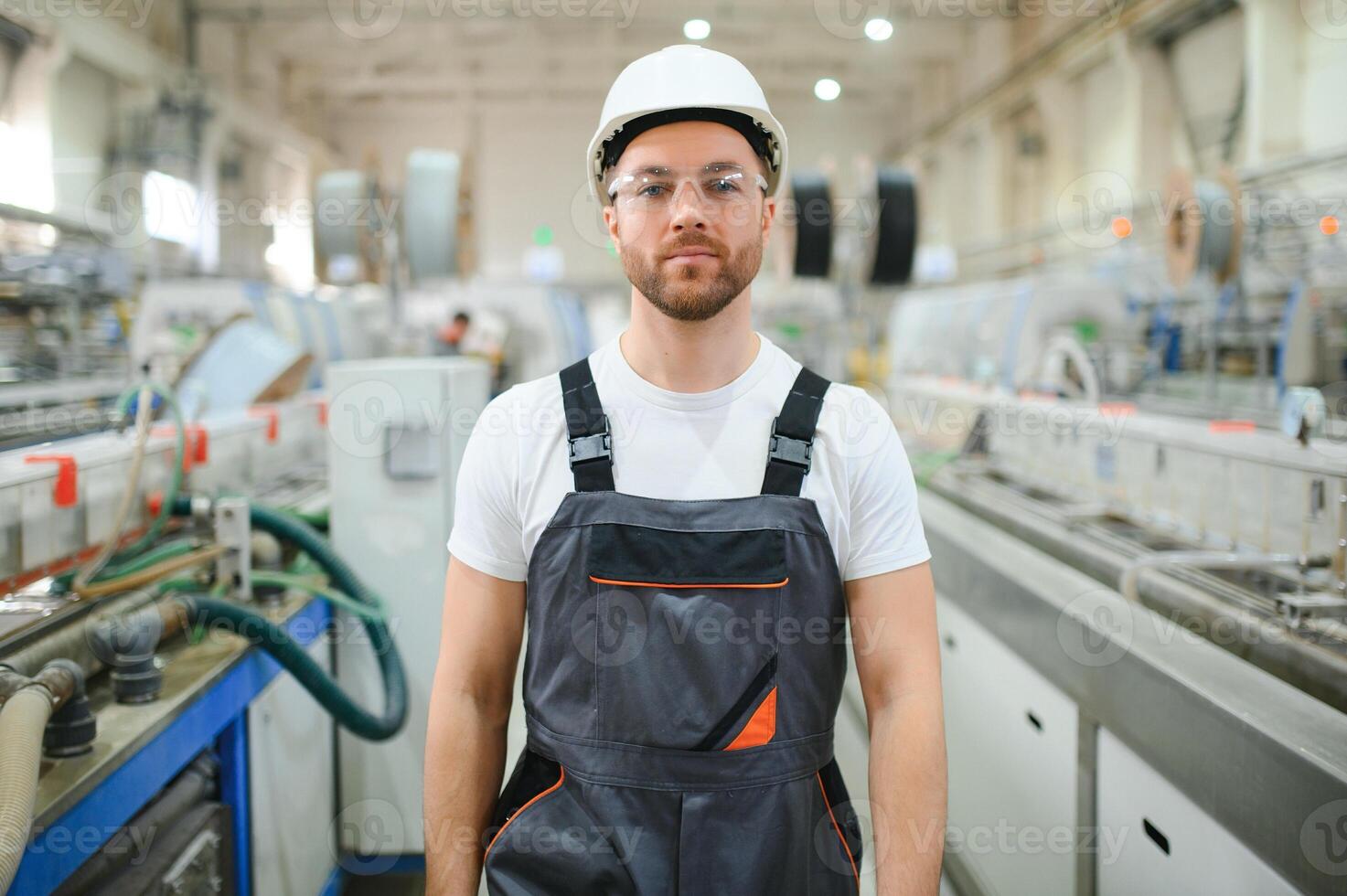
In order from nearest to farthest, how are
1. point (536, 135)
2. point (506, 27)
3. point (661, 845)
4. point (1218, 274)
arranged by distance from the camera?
point (661, 845)
point (1218, 274)
point (506, 27)
point (536, 135)

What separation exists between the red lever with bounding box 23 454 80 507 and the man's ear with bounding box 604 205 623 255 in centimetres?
128

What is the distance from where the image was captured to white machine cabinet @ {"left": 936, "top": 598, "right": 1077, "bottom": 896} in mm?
1928

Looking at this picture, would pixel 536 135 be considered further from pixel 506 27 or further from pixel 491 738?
pixel 491 738

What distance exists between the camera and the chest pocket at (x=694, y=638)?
114 centimetres

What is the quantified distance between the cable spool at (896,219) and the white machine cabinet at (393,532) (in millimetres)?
2773

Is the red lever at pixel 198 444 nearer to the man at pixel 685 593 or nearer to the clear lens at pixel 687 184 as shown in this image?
the man at pixel 685 593

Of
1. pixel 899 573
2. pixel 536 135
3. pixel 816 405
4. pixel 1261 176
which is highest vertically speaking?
pixel 536 135

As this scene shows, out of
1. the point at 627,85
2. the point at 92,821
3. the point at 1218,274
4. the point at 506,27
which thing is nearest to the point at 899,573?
the point at 627,85

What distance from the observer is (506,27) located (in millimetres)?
11734

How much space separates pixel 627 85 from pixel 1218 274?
377 cm

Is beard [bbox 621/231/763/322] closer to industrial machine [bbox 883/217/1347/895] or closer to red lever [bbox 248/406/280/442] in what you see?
industrial machine [bbox 883/217/1347/895]

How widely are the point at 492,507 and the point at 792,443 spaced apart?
409 millimetres

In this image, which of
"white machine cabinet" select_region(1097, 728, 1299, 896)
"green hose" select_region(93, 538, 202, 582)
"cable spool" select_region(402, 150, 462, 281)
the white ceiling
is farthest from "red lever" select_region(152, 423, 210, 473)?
the white ceiling

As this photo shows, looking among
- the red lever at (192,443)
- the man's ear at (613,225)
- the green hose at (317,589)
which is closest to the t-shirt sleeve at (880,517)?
Result: the man's ear at (613,225)
